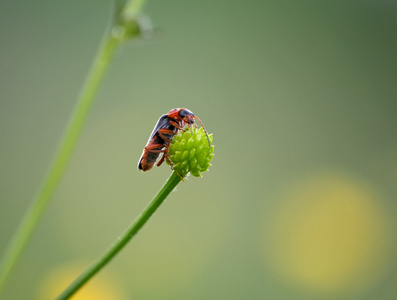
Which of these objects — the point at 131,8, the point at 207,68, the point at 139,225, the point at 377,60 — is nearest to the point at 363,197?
the point at 207,68

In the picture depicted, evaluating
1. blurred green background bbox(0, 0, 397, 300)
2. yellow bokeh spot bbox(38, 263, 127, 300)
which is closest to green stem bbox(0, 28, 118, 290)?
yellow bokeh spot bbox(38, 263, 127, 300)

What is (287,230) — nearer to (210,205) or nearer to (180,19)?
(210,205)

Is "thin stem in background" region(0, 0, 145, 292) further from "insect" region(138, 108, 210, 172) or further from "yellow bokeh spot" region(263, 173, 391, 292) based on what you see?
"yellow bokeh spot" region(263, 173, 391, 292)

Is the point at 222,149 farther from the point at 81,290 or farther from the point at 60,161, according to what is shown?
the point at 60,161

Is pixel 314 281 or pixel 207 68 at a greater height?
pixel 207 68

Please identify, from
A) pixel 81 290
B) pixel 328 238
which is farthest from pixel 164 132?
pixel 328 238

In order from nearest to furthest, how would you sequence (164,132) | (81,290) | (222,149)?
1. (164,132)
2. (81,290)
3. (222,149)

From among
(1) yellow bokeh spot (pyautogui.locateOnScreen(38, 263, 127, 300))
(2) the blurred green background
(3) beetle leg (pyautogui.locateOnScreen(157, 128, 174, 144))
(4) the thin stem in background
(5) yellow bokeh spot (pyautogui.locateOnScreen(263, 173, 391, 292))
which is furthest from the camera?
(2) the blurred green background
